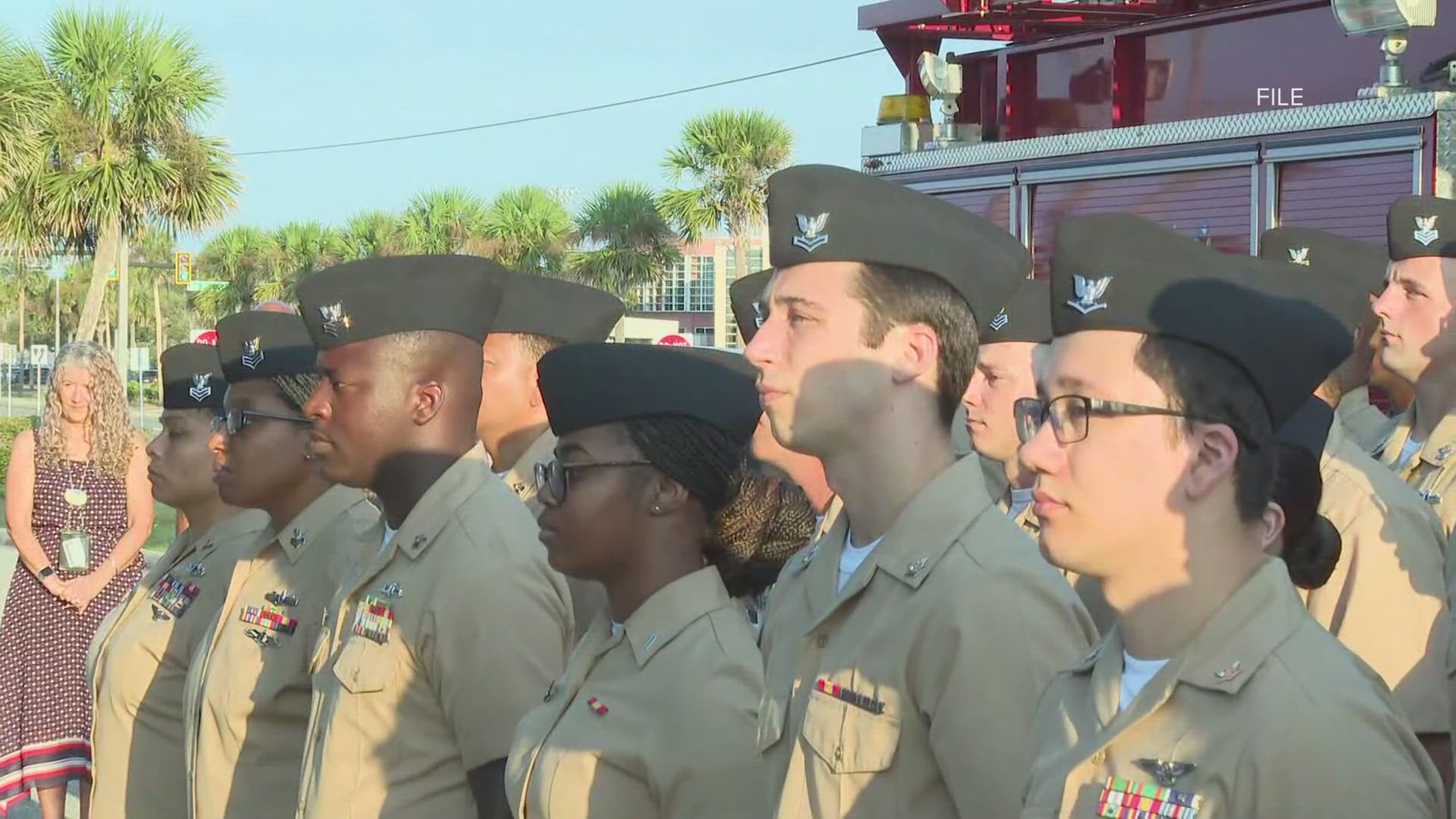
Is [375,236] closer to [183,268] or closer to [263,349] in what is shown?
[183,268]

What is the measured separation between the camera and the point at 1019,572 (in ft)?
8.55

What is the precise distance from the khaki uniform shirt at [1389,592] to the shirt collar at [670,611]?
131cm

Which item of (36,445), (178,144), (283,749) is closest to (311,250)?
(178,144)

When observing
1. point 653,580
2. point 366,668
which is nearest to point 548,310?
point 366,668

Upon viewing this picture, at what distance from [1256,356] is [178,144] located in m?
27.4

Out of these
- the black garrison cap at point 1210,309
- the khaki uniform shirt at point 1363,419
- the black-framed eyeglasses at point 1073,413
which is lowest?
the khaki uniform shirt at point 1363,419

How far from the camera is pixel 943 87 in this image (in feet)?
26.1

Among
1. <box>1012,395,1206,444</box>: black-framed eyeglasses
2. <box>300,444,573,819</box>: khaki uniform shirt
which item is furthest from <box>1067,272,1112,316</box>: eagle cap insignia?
<box>300,444,573,819</box>: khaki uniform shirt

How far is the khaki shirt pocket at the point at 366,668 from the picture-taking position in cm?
342

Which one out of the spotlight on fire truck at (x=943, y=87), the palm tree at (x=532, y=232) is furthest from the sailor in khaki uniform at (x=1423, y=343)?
the palm tree at (x=532, y=232)

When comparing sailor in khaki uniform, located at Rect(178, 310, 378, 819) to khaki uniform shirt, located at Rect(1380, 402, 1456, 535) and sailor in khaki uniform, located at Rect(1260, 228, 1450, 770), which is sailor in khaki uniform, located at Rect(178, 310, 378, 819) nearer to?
sailor in khaki uniform, located at Rect(1260, 228, 1450, 770)

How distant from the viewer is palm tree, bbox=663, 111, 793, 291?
44031 millimetres

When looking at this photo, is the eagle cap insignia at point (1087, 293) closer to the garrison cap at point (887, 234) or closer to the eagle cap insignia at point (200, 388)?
the garrison cap at point (887, 234)

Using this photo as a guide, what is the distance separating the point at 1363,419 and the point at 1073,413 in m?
3.83
